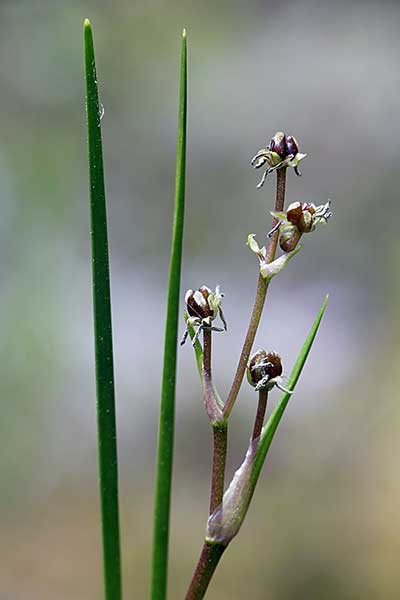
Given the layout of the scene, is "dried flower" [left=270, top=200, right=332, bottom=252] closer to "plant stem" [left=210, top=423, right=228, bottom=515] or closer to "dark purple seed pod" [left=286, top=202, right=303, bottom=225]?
"dark purple seed pod" [left=286, top=202, right=303, bottom=225]

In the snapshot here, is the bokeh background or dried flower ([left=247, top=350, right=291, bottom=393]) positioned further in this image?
the bokeh background

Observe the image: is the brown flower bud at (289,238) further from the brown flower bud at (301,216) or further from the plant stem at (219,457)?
the plant stem at (219,457)

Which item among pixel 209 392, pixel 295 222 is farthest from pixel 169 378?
pixel 295 222


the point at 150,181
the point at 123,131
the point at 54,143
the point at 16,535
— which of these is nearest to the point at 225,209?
the point at 150,181

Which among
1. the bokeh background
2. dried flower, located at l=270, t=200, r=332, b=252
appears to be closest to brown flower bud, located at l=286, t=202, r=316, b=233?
dried flower, located at l=270, t=200, r=332, b=252

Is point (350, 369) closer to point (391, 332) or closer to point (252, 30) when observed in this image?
point (391, 332)
